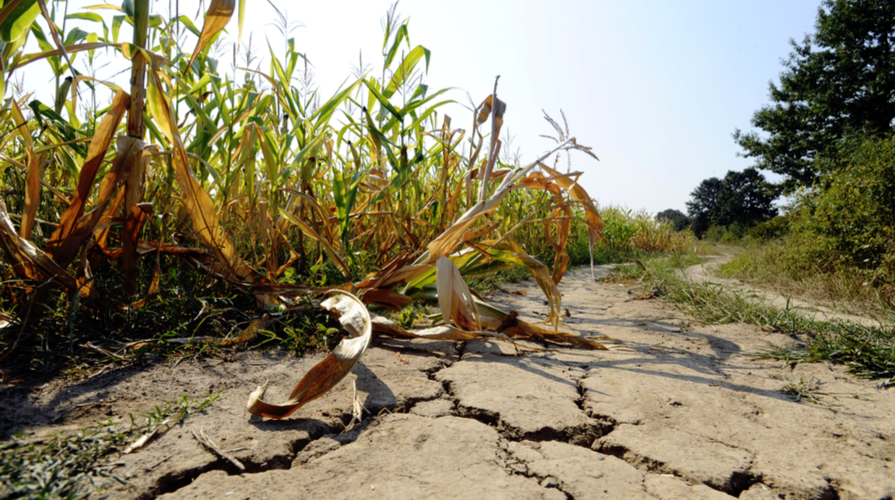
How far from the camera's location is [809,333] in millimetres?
1897

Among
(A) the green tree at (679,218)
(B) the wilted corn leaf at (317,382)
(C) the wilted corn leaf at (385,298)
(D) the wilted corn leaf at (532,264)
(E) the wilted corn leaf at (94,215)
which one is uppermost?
(A) the green tree at (679,218)

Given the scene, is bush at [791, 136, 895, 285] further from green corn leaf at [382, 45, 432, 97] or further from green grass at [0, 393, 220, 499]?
green grass at [0, 393, 220, 499]

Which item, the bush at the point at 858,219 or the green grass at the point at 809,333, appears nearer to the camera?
the green grass at the point at 809,333

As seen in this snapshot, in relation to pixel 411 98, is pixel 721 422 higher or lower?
lower

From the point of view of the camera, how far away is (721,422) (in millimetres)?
1112

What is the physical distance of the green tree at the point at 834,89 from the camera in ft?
45.5

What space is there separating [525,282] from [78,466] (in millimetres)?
3107

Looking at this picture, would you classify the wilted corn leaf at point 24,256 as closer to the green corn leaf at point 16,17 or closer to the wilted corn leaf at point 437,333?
the green corn leaf at point 16,17

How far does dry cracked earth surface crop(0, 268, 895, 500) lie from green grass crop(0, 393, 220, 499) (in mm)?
34

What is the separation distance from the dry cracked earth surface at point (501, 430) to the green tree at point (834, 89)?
14916 millimetres

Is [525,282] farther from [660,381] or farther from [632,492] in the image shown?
[632,492]

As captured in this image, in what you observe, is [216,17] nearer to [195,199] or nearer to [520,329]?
[195,199]

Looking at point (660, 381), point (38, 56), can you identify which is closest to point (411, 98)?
point (38, 56)

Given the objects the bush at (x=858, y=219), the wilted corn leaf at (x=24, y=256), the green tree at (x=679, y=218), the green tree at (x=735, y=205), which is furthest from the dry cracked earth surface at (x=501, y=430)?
the green tree at (x=679, y=218)
